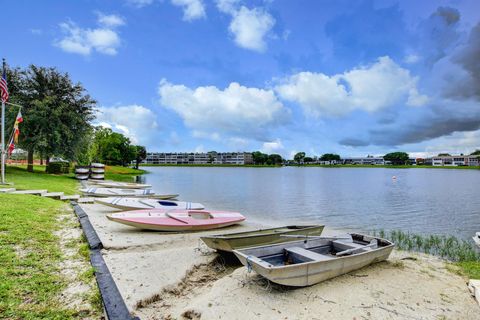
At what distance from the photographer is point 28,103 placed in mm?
27094

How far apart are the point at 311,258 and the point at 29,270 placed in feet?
18.2

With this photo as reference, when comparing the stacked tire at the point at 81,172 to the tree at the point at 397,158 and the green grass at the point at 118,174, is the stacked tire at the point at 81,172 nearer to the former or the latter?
the green grass at the point at 118,174

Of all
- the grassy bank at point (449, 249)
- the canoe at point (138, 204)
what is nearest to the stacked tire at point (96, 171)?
the canoe at point (138, 204)

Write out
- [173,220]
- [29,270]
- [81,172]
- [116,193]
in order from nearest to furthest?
[29,270], [173,220], [116,193], [81,172]

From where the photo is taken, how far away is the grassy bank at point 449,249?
8398mm

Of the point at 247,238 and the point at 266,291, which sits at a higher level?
the point at 247,238

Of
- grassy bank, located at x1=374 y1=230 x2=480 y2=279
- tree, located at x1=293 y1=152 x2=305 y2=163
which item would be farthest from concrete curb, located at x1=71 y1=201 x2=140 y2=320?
tree, located at x1=293 y1=152 x2=305 y2=163

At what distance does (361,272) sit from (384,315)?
6.69 ft

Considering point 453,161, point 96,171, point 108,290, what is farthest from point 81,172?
point 453,161

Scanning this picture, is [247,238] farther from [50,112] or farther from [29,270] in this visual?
[50,112]

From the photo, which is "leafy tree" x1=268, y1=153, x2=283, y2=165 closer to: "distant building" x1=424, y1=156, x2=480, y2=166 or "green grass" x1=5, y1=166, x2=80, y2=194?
"distant building" x1=424, y1=156, x2=480, y2=166

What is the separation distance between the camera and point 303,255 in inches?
261

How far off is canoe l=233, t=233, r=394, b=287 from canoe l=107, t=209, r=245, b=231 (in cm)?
506

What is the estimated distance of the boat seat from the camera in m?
6.44
